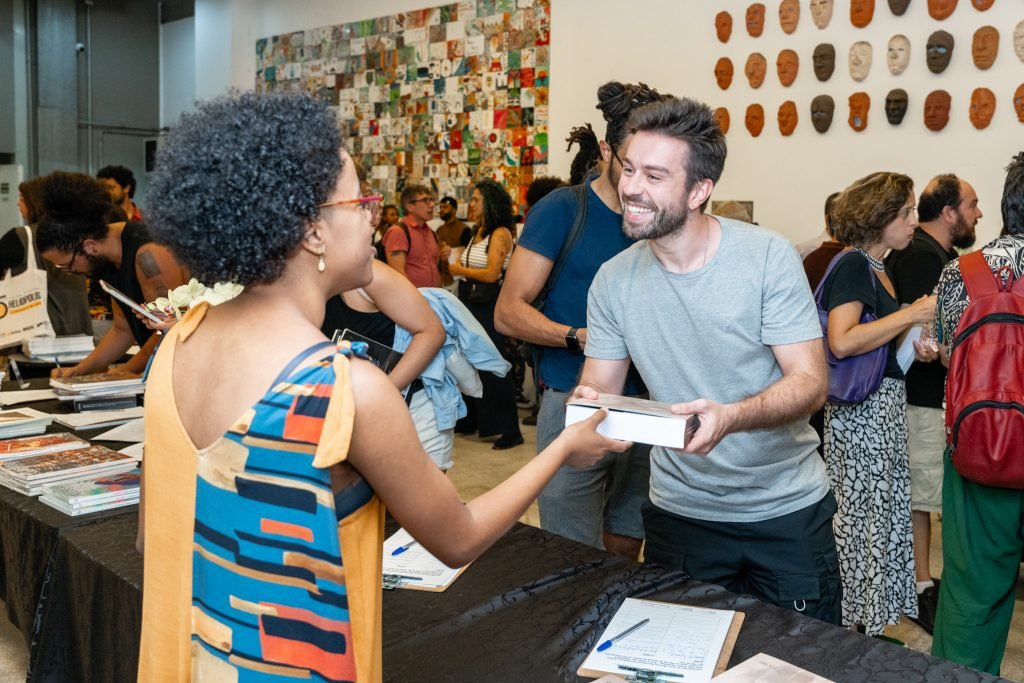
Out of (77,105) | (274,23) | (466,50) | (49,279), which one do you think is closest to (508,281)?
(49,279)

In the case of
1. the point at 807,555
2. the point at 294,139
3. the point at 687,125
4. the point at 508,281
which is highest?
the point at 687,125

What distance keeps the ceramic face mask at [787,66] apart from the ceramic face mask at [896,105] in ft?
2.05

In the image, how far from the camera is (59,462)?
261 cm

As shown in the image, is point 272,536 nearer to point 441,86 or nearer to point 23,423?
point 23,423

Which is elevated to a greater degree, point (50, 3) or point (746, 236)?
point (50, 3)

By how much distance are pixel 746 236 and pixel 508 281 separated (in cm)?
95

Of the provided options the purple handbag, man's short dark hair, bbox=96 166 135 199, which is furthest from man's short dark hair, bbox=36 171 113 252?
man's short dark hair, bbox=96 166 135 199

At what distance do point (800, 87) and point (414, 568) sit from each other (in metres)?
4.93

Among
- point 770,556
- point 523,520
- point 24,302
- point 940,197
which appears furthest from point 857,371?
point 24,302

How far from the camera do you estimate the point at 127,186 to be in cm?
643

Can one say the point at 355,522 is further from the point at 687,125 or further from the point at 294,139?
the point at 687,125

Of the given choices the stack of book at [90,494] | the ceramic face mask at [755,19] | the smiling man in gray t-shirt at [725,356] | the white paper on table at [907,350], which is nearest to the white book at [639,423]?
the smiling man in gray t-shirt at [725,356]

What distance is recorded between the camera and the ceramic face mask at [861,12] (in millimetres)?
5562

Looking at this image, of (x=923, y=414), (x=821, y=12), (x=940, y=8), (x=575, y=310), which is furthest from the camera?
(x=821, y=12)
